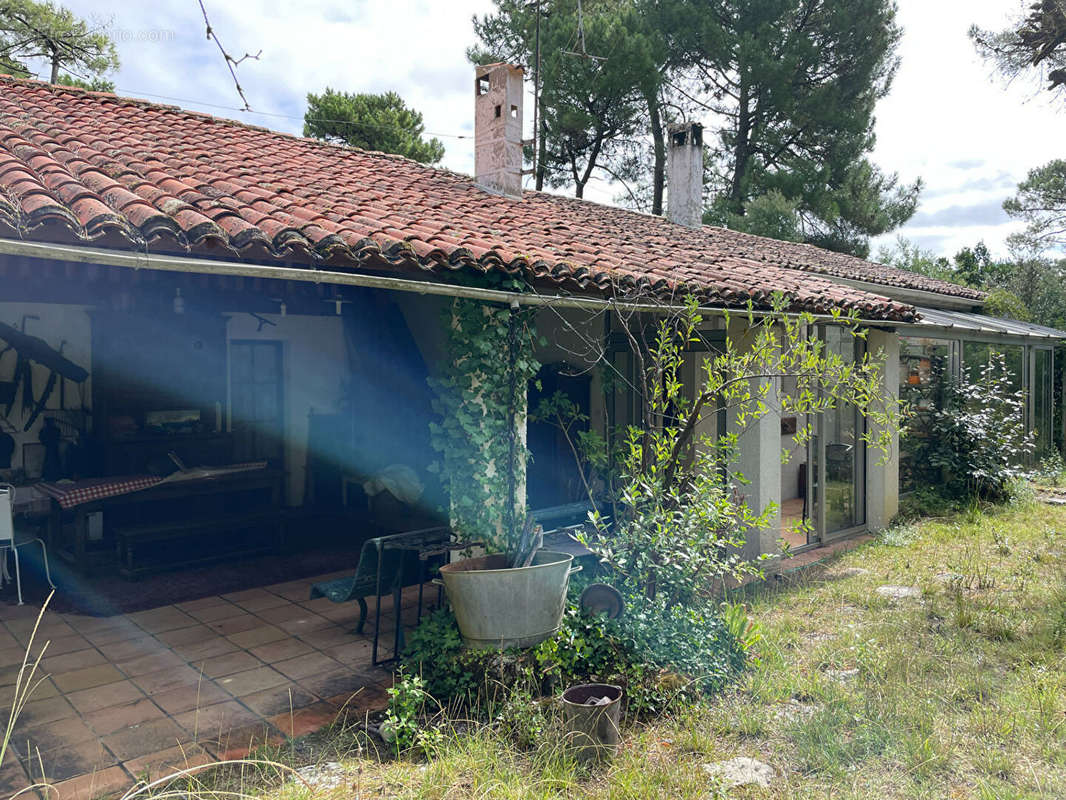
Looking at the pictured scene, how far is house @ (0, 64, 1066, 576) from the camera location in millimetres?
4809

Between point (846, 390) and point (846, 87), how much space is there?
15.3 m

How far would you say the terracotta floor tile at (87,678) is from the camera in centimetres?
521

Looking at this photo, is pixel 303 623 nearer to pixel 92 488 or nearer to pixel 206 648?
pixel 206 648

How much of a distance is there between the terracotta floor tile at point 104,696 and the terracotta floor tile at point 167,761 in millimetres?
872

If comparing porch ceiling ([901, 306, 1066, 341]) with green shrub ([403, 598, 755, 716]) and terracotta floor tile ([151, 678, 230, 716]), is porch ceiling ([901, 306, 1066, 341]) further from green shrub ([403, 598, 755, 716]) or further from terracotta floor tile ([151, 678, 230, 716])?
terracotta floor tile ([151, 678, 230, 716])

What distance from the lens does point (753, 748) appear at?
443 centimetres

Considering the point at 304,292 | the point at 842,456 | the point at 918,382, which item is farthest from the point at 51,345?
the point at 918,382

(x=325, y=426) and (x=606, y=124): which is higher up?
(x=606, y=124)

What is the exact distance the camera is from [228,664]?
222 inches

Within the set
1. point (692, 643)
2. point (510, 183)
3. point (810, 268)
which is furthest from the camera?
point (810, 268)

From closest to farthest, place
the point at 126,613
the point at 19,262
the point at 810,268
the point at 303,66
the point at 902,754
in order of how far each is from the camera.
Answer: the point at 902,754 → the point at 19,262 → the point at 303,66 → the point at 126,613 → the point at 810,268

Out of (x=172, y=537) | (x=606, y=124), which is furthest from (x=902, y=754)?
(x=606, y=124)

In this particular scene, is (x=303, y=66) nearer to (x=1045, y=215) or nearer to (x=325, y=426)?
(x=325, y=426)

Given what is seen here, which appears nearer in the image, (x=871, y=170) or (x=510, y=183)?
(x=510, y=183)
